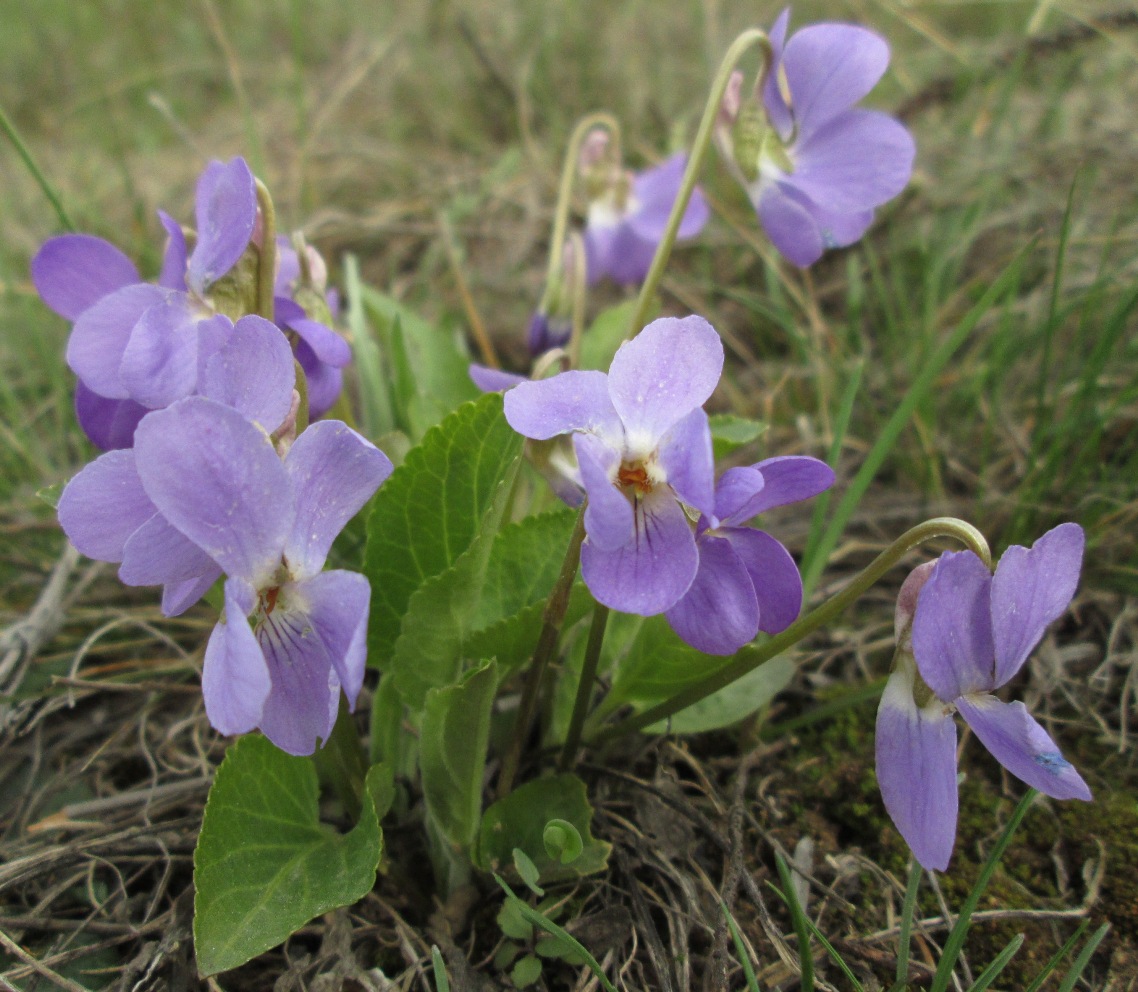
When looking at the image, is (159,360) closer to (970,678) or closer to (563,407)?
(563,407)

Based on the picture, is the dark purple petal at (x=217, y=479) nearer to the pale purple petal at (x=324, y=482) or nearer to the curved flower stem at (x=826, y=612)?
the pale purple petal at (x=324, y=482)

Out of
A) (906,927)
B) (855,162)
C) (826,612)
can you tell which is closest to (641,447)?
(826,612)

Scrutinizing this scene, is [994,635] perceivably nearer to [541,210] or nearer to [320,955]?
[320,955]

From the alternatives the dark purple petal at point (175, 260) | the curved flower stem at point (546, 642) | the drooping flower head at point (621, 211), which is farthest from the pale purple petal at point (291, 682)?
the drooping flower head at point (621, 211)

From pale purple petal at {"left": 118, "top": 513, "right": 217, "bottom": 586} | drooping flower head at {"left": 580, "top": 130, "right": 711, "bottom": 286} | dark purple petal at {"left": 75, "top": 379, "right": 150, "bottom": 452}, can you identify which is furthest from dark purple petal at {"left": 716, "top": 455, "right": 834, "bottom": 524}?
drooping flower head at {"left": 580, "top": 130, "right": 711, "bottom": 286}

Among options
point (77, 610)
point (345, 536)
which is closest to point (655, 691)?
point (345, 536)

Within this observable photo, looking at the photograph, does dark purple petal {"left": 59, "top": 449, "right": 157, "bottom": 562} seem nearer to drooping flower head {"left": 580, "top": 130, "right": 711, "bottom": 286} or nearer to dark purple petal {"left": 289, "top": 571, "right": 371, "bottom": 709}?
dark purple petal {"left": 289, "top": 571, "right": 371, "bottom": 709}
